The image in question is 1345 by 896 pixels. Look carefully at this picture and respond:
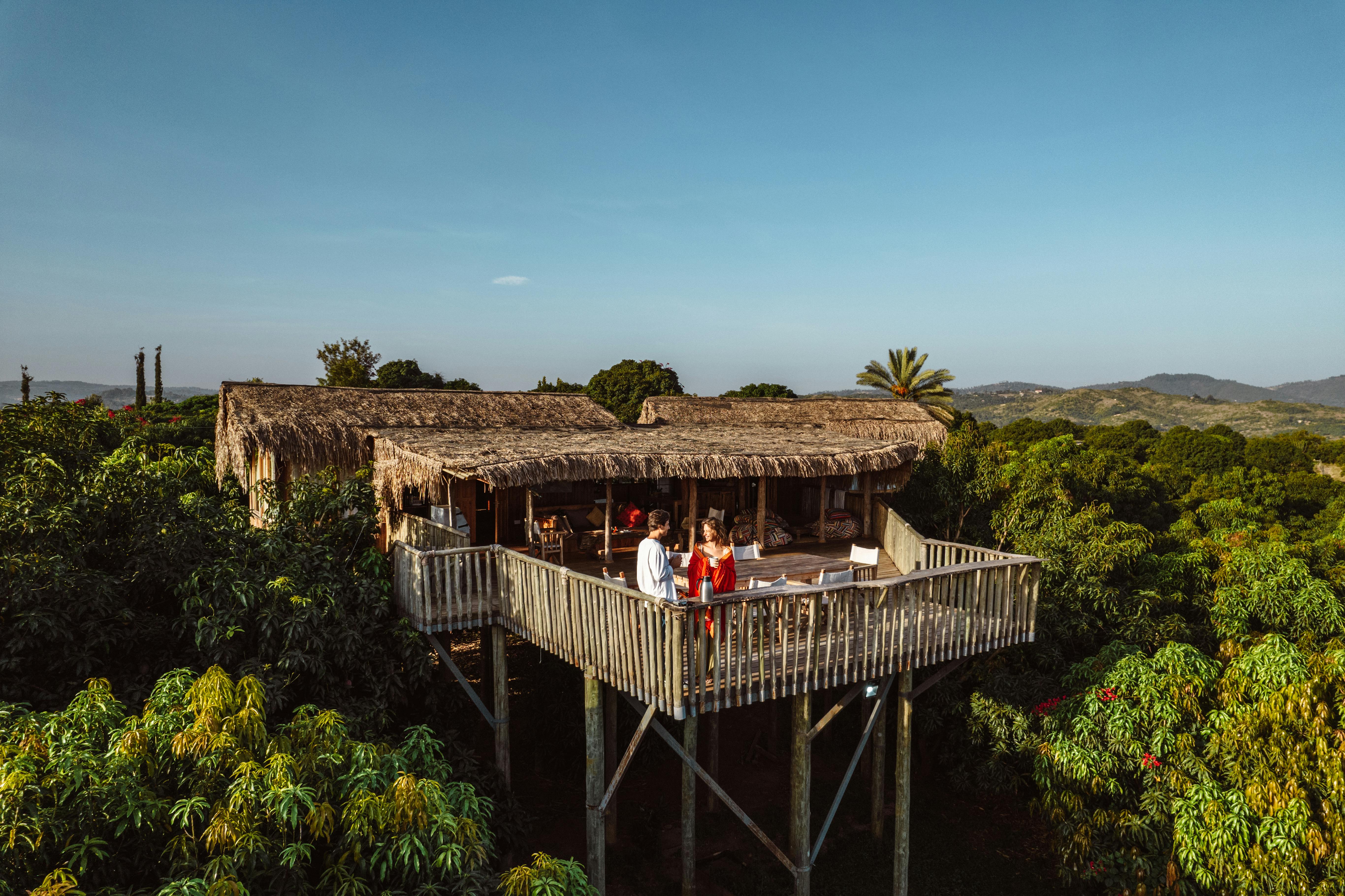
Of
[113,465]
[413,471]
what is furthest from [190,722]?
[413,471]

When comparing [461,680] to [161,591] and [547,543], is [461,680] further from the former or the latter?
[161,591]

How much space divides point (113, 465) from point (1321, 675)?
1516 cm

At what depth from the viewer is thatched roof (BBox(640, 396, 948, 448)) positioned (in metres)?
22.8

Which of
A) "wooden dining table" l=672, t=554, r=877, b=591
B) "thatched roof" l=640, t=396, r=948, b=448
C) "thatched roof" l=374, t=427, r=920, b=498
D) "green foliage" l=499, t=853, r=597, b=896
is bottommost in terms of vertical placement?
"green foliage" l=499, t=853, r=597, b=896

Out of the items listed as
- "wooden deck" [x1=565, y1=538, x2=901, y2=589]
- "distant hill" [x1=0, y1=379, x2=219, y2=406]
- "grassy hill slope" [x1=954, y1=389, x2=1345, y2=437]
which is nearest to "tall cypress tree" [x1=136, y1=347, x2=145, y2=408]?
"distant hill" [x1=0, y1=379, x2=219, y2=406]

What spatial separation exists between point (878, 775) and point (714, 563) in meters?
6.20

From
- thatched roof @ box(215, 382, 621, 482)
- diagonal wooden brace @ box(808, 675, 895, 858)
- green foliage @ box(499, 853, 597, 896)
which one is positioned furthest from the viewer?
thatched roof @ box(215, 382, 621, 482)

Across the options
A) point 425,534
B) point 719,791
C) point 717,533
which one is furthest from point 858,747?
point 425,534

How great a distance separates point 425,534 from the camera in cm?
1091

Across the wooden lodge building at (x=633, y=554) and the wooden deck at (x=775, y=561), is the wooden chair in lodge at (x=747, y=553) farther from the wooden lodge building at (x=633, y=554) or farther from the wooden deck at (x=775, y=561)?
the wooden deck at (x=775, y=561)

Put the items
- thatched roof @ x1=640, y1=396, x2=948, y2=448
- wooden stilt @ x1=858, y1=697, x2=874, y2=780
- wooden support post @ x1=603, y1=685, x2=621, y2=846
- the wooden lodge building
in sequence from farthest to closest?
thatched roof @ x1=640, y1=396, x2=948, y2=448
wooden stilt @ x1=858, y1=697, x2=874, y2=780
wooden support post @ x1=603, y1=685, x2=621, y2=846
the wooden lodge building

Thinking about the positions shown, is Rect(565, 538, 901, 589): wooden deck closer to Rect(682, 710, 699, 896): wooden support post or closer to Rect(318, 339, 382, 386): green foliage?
Rect(682, 710, 699, 896): wooden support post

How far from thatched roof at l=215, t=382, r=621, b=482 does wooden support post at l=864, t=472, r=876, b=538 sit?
20.6 ft

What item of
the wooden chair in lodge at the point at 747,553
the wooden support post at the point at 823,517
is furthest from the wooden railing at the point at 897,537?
the wooden chair in lodge at the point at 747,553
